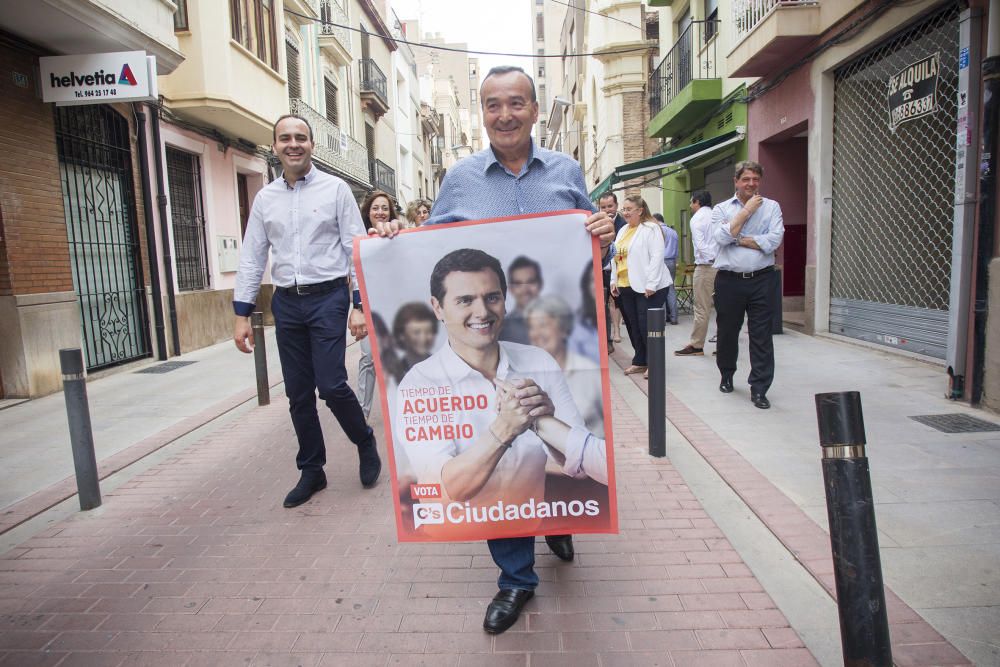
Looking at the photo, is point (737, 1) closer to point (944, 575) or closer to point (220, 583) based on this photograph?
point (944, 575)

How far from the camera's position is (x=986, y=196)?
5.01 meters

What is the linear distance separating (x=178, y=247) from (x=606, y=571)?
10.2 metres

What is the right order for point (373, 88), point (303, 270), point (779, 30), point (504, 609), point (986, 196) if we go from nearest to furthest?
point (504, 609) < point (303, 270) < point (986, 196) < point (779, 30) < point (373, 88)

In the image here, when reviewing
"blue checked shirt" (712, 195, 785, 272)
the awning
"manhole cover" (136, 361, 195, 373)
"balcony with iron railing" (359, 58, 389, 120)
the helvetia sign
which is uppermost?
"balcony with iron railing" (359, 58, 389, 120)

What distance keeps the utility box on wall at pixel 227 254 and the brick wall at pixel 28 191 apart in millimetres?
4440

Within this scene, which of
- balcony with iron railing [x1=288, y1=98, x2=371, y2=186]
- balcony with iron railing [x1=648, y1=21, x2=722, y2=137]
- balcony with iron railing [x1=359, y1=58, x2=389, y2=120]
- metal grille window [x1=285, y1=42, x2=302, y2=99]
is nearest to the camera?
balcony with iron railing [x1=648, y1=21, x2=722, y2=137]

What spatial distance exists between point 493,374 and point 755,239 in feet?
12.7

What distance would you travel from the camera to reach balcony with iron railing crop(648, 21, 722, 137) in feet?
44.1

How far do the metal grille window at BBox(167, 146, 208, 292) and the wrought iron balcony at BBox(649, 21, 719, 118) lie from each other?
9.82 meters

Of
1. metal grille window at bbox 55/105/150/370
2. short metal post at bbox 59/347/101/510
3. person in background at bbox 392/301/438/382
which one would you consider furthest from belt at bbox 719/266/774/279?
metal grille window at bbox 55/105/150/370

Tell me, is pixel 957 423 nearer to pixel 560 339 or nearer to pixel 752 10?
pixel 560 339

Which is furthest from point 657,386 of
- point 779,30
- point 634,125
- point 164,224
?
point 634,125

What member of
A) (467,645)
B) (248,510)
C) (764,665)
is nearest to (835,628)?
(764,665)

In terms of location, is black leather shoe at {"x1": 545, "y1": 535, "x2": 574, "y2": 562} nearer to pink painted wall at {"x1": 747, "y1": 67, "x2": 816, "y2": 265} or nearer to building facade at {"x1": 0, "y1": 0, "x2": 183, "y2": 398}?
building facade at {"x1": 0, "y1": 0, "x2": 183, "y2": 398}
